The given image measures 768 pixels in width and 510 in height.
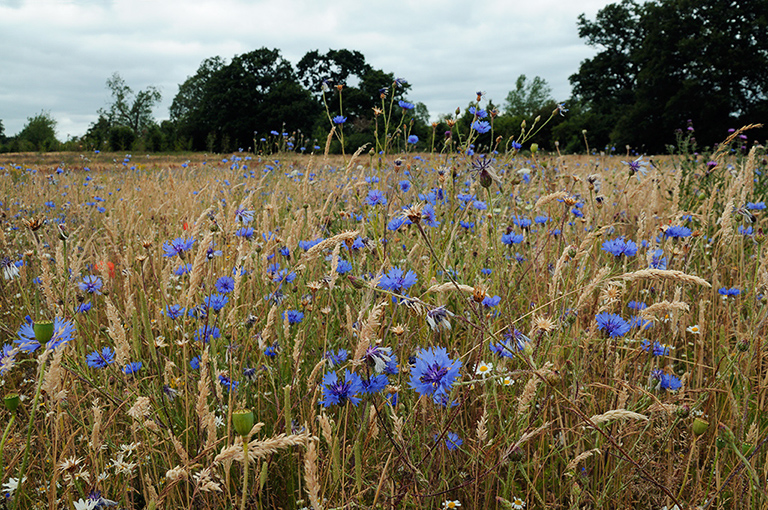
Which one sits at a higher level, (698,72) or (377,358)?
(698,72)

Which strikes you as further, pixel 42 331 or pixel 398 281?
pixel 398 281

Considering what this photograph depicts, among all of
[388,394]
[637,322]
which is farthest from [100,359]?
[637,322]

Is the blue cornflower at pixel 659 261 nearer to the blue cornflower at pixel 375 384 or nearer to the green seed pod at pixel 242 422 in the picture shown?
the blue cornflower at pixel 375 384

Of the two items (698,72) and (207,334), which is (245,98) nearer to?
(698,72)

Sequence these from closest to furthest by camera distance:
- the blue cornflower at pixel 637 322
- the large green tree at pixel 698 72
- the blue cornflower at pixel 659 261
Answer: the blue cornflower at pixel 637 322 < the blue cornflower at pixel 659 261 < the large green tree at pixel 698 72

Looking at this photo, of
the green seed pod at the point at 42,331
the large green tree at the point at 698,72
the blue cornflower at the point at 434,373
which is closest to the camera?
the green seed pod at the point at 42,331

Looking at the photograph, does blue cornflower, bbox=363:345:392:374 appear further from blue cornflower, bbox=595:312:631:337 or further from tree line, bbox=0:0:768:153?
tree line, bbox=0:0:768:153

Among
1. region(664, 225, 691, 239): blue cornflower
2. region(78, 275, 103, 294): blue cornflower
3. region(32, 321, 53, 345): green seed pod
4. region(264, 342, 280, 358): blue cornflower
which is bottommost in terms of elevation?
region(264, 342, 280, 358): blue cornflower

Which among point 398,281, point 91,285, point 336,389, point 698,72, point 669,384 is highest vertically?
point 698,72

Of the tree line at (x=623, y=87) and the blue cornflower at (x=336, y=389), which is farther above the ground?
the tree line at (x=623, y=87)

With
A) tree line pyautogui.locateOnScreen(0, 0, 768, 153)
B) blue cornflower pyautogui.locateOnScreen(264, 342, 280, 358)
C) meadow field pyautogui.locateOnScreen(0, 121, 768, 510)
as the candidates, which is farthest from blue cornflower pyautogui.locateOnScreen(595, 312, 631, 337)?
tree line pyautogui.locateOnScreen(0, 0, 768, 153)

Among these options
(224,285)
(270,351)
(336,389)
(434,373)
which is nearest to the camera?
(434,373)

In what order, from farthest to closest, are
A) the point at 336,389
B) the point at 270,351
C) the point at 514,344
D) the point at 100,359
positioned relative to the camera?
the point at 100,359, the point at 270,351, the point at 514,344, the point at 336,389

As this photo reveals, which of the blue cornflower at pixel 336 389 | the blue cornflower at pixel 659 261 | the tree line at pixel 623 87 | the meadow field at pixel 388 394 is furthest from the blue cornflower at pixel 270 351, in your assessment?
the tree line at pixel 623 87
